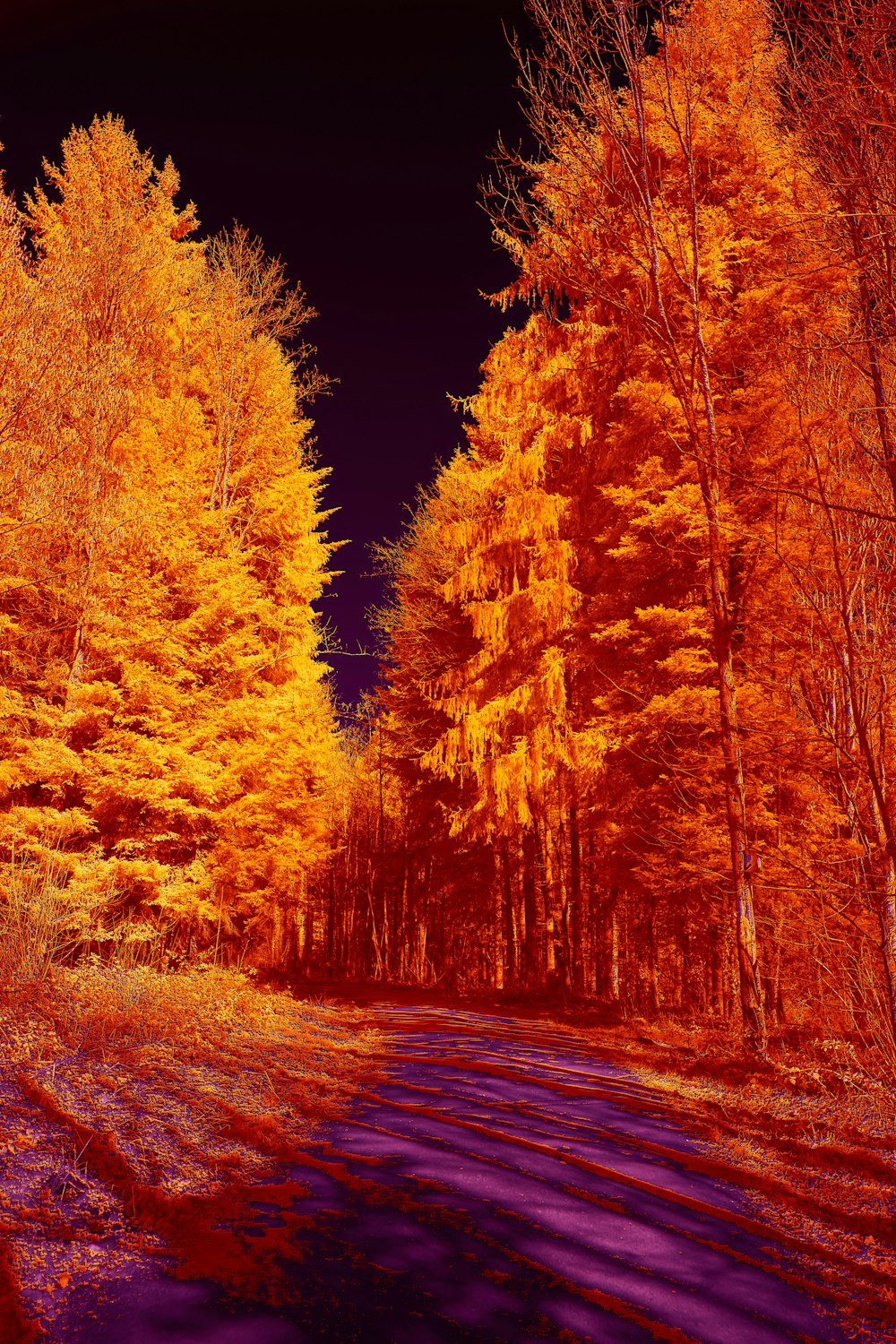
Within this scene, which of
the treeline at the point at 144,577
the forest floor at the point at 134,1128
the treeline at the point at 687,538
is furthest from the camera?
the treeline at the point at 144,577

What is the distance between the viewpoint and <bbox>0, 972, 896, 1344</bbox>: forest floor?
2.86 metres

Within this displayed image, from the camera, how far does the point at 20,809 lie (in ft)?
39.0

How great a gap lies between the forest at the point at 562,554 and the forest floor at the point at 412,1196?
1962mm

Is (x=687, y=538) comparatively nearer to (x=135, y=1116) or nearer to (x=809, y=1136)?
(x=809, y=1136)

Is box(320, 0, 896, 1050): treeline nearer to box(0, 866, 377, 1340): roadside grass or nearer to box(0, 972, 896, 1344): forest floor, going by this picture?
box(0, 972, 896, 1344): forest floor

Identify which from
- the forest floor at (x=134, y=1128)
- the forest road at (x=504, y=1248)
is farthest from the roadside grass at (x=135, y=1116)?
the forest road at (x=504, y=1248)

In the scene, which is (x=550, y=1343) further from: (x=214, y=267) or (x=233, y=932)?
(x=214, y=267)

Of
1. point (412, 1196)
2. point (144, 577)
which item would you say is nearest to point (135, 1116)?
point (412, 1196)

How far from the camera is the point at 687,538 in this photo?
11992 mm

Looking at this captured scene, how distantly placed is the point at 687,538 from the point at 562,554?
3501 millimetres

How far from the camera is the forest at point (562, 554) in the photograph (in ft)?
25.8

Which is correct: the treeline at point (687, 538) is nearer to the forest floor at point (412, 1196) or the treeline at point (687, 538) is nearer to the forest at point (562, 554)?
the forest at point (562, 554)

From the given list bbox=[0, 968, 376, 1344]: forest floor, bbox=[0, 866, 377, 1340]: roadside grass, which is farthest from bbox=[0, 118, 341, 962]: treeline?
bbox=[0, 968, 376, 1344]: forest floor

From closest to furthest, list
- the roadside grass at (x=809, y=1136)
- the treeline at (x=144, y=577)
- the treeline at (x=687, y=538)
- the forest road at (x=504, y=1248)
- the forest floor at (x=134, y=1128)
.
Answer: the forest road at (x=504, y=1248)
the forest floor at (x=134, y=1128)
the roadside grass at (x=809, y=1136)
the treeline at (x=687, y=538)
the treeline at (x=144, y=577)
